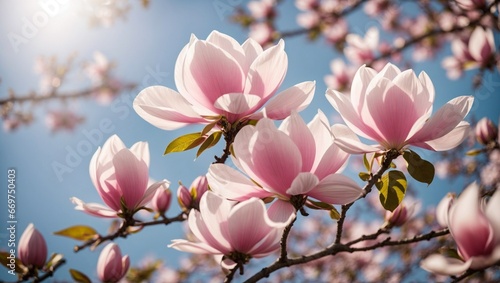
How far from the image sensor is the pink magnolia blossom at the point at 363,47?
84.1 inches

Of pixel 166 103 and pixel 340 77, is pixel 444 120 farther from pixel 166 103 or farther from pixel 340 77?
pixel 340 77

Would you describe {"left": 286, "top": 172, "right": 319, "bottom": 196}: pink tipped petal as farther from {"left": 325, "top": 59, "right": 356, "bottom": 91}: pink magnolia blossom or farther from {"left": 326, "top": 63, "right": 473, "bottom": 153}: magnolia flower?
{"left": 325, "top": 59, "right": 356, "bottom": 91}: pink magnolia blossom

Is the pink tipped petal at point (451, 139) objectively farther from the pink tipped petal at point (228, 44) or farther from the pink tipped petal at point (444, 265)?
the pink tipped petal at point (228, 44)

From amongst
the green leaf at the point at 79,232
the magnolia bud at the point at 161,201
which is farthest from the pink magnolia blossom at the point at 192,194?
the green leaf at the point at 79,232

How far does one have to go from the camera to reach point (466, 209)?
1.23ft

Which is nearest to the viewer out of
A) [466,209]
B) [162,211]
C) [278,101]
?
[466,209]

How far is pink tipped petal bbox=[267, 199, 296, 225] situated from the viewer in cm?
45

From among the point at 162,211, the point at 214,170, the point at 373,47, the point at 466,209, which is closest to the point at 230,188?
the point at 214,170

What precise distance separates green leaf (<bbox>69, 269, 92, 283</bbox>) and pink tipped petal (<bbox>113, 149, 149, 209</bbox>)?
0.24m

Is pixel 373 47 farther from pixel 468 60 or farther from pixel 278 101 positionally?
pixel 278 101

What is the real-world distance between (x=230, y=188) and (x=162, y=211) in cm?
48

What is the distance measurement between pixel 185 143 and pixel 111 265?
0.36 m

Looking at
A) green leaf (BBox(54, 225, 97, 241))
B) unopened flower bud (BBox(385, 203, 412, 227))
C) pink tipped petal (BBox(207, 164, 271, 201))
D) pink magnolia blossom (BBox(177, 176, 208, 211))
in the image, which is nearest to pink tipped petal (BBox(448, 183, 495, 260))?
pink tipped petal (BBox(207, 164, 271, 201))

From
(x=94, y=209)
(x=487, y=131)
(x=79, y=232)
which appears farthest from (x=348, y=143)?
(x=487, y=131)
